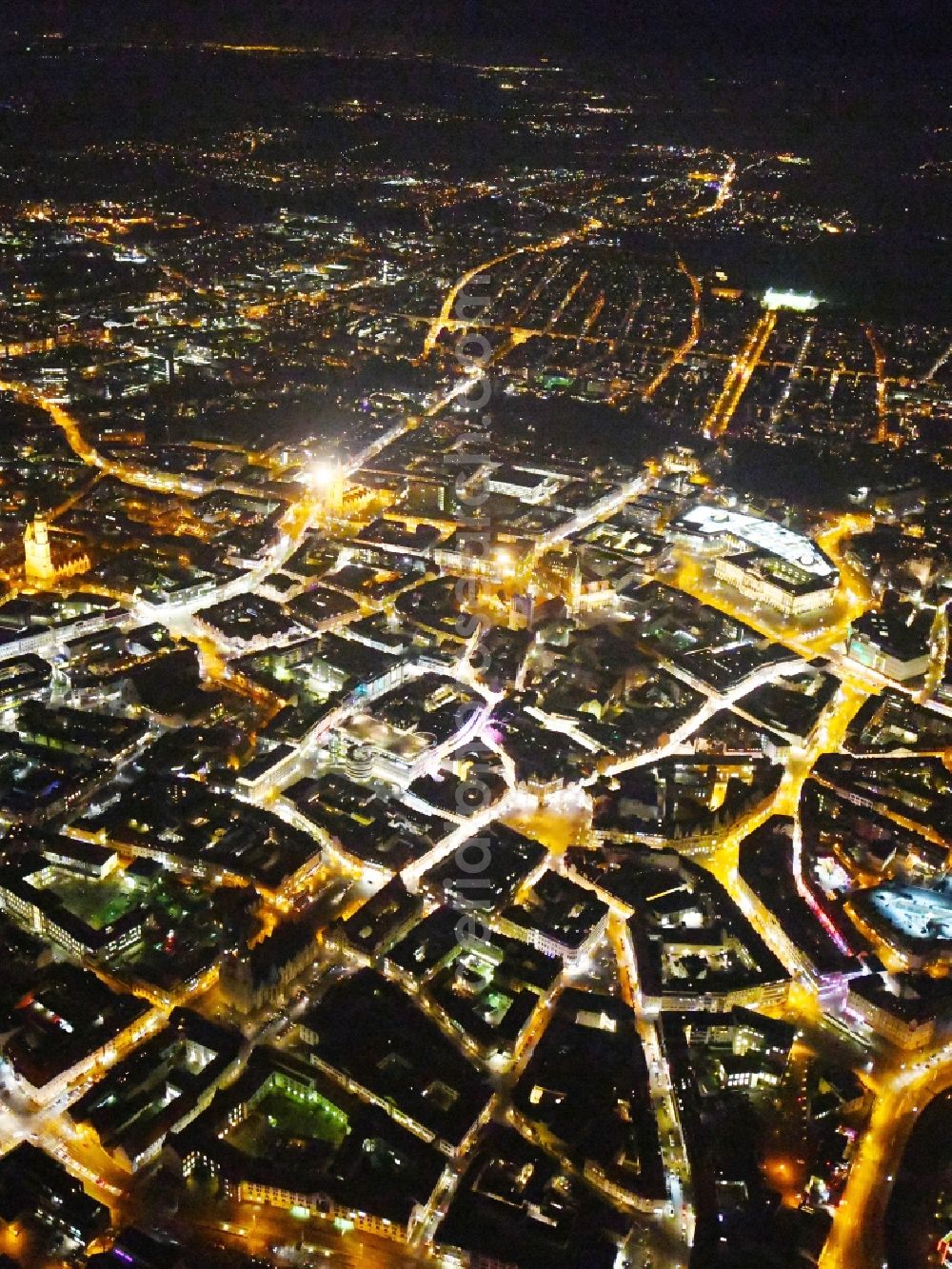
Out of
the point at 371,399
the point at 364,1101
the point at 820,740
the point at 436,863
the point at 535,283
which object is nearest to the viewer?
the point at 364,1101

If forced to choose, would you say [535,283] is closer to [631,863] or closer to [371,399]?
[371,399]

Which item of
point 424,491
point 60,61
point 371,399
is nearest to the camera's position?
point 424,491

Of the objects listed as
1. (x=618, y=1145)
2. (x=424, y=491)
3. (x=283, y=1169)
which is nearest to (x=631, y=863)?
(x=618, y=1145)

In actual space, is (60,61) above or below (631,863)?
above

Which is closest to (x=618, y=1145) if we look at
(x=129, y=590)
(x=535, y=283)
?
(x=129, y=590)

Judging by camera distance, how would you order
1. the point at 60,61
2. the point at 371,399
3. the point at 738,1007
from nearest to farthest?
the point at 738,1007 → the point at 371,399 → the point at 60,61

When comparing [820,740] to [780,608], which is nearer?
[820,740]

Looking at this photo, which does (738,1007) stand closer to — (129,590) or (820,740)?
(820,740)

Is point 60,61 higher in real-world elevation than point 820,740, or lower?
higher

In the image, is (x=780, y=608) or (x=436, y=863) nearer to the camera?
(x=436, y=863)
